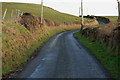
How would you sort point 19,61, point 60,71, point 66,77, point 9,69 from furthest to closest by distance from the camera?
point 19,61, point 9,69, point 60,71, point 66,77

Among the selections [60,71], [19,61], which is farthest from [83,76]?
[19,61]

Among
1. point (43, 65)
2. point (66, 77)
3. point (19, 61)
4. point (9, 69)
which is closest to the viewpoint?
point (66, 77)

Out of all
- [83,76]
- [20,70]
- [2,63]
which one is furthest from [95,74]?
[2,63]

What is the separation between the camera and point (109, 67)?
38.9 ft

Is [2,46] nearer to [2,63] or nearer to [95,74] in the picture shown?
[2,63]

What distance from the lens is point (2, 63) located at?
12320 millimetres

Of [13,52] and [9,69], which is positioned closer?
[9,69]

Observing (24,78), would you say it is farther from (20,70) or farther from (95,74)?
(95,74)

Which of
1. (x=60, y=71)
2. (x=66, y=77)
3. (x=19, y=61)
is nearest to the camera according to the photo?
(x=66, y=77)

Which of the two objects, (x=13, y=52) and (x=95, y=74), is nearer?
(x=95, y=74)

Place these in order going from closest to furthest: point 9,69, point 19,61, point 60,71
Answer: point 60,71
point 9,69
point 19,61

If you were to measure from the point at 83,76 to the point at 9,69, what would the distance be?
4.58 meters

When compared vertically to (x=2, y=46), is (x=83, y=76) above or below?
below

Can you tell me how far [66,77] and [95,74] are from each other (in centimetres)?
163
